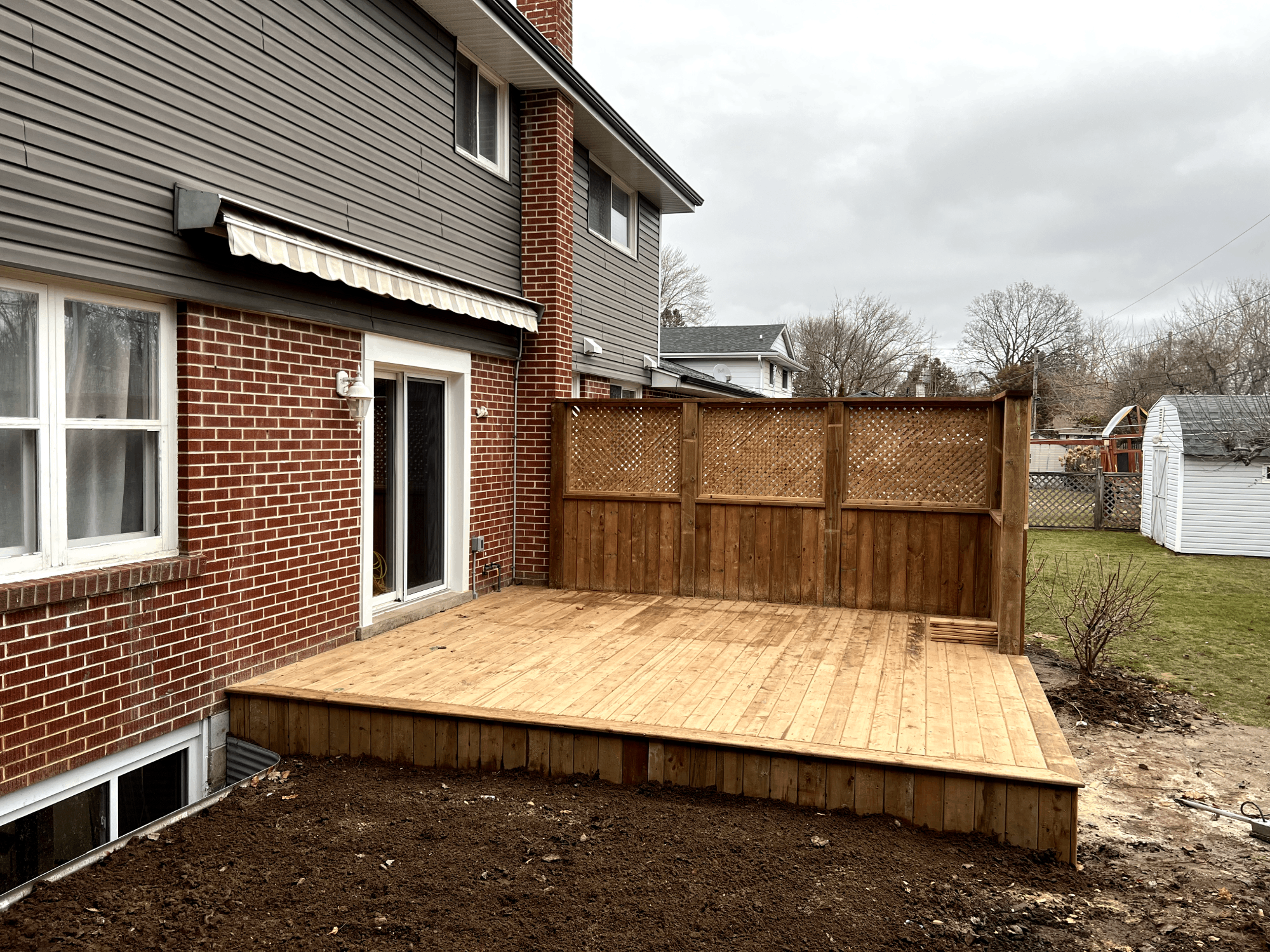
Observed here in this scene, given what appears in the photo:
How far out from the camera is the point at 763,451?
7.34 m

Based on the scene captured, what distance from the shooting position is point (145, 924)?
2.78 meters

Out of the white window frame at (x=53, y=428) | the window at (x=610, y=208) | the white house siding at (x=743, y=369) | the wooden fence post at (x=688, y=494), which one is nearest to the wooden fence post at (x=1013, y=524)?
the wooden fence post at (x=688, y=494)

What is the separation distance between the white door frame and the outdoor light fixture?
0.41 feet

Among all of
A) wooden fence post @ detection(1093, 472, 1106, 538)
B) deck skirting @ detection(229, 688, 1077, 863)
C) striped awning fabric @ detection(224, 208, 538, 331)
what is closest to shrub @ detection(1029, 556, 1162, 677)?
deck skirting @ detection(229, 688, 1077, 863)

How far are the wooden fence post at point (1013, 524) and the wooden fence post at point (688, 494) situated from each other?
2638 millimetres

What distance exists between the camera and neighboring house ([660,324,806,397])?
3247 cm

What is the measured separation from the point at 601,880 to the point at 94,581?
2550 millimetres

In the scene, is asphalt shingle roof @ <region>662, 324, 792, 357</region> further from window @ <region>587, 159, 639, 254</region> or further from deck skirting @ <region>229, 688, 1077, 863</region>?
deck skirting @ <region>229, 688, 1077, 863</region>

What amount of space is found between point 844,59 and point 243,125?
32297 mm

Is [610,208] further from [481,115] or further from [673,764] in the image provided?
[673,764]

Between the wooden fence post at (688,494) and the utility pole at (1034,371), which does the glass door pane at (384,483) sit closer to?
the wooden fence post at (688,494)

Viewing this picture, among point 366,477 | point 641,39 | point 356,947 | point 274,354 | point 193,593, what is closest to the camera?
point 356,947

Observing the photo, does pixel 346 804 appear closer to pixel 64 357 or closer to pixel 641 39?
pixel 64 357

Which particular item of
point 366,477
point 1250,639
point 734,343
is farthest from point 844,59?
point 366,477
